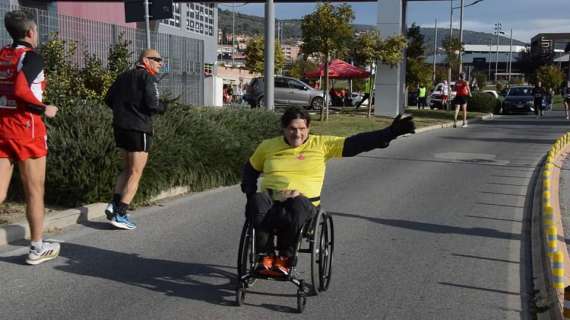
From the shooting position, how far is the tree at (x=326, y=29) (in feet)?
72.9

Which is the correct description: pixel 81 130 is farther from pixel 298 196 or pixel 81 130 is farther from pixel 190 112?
pixel 298 196

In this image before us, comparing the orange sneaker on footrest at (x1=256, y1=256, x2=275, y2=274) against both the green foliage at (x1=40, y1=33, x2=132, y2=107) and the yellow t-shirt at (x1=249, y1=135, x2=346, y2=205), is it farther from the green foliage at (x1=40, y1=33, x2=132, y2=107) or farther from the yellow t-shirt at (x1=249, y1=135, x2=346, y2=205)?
the green foliage at (x1=40, y1=33, x2=132, y2=107)

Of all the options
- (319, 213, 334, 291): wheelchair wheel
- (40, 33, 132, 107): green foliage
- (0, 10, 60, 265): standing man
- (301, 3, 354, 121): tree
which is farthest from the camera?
(301, 3, 354, 121): tree

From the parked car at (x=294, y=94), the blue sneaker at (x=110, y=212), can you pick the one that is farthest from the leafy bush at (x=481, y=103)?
the blue sneaker at (x=110, y=212)

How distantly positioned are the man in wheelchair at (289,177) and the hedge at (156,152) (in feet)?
10.5

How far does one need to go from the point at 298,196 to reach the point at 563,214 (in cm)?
450

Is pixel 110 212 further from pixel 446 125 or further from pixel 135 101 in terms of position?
pixel 446 125

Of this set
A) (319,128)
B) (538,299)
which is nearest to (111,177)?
(538,299)

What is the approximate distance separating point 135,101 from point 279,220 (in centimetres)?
280

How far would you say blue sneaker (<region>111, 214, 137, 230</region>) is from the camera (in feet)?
22.4

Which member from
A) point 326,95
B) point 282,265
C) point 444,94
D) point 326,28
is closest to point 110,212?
point 282,265

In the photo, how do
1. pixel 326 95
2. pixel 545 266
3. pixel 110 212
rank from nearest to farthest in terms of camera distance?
pixel 545 266 → pixel 110 212 → pixel 326 95

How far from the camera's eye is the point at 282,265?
176 inches

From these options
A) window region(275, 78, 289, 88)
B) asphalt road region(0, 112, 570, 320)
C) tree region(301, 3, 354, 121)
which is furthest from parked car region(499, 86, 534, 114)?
asphalt road region(0, 112, 570, 320)
